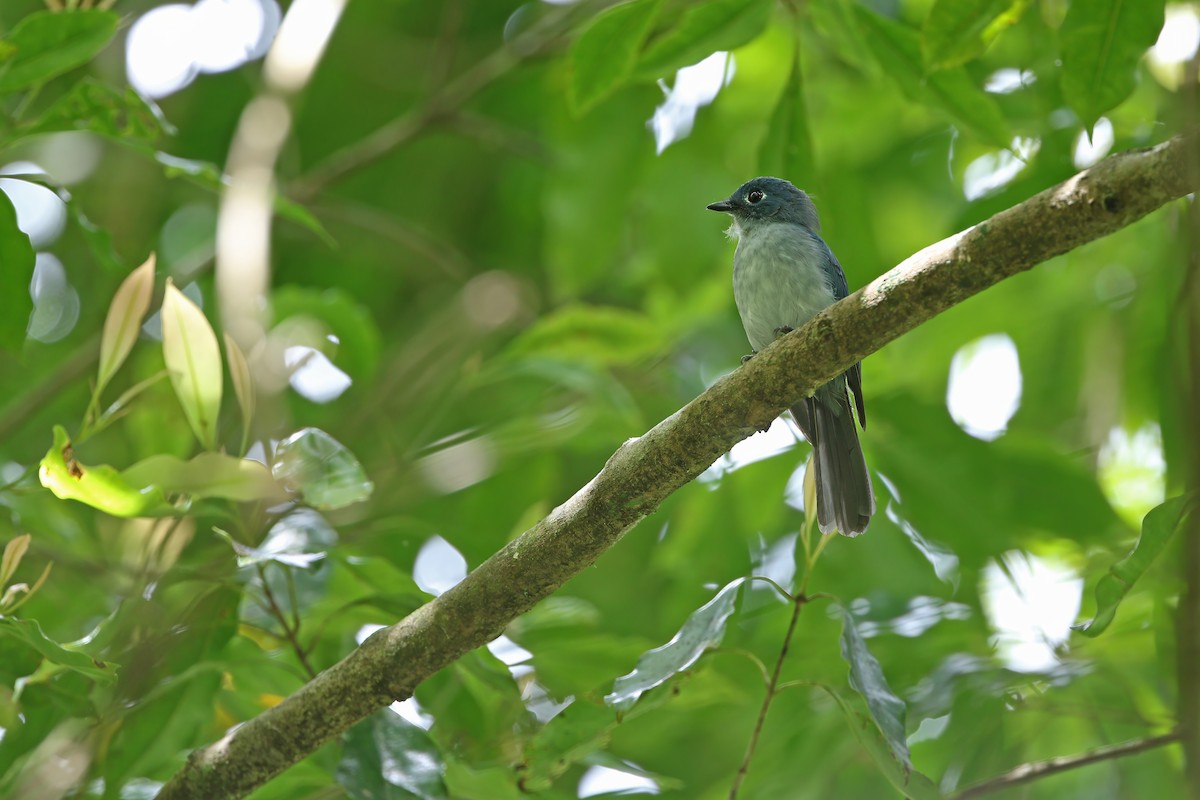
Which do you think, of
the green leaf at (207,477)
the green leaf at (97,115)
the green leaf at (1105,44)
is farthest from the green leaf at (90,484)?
the green leaf at (1105,44)

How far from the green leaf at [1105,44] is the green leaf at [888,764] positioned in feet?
4.57

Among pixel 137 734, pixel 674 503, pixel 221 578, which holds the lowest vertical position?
pixel 137 734

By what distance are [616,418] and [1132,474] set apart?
8.23 ft

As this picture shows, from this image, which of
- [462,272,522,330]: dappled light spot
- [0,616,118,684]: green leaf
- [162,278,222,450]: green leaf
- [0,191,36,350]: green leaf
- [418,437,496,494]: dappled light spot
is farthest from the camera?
[462,272,522,330]: dappled light spot

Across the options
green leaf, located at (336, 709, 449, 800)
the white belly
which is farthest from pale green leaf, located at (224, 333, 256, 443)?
the white belly

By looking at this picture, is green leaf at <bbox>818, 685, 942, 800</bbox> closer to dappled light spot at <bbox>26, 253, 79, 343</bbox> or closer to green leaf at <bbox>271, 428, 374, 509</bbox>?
green leaf at <bbox>271, 428, 374, 509</bbox>

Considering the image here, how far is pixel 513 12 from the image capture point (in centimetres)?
655

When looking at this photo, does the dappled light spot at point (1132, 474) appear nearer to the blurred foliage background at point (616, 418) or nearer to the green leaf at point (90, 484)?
the blurred foliage background at point (616, 418)

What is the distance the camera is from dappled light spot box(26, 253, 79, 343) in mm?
5707

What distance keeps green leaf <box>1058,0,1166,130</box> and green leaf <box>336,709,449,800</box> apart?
207 cm

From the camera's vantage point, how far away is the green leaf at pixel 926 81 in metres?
3.09

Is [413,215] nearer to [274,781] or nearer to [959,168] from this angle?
[959,168]

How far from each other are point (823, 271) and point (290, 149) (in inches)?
115

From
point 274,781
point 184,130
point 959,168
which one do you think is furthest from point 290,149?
point 274,781
